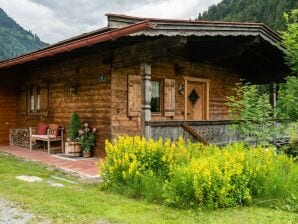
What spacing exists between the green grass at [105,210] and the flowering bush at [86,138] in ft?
12.2

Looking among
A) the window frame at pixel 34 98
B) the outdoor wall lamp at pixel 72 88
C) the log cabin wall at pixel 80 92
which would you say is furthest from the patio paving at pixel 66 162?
the window frame at pixel 34 98

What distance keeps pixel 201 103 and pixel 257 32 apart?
11.1 ft

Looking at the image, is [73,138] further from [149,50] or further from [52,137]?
[149,50]

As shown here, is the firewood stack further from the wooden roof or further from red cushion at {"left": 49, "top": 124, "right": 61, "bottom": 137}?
the wooden roof

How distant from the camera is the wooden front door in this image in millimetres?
11391

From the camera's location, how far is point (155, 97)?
1045 centimetres

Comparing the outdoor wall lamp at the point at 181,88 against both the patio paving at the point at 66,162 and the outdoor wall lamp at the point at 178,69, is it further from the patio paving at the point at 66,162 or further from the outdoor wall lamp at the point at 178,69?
the patio paving at the point at 66,162

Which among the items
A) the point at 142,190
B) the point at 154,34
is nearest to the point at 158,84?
the point at 154,34

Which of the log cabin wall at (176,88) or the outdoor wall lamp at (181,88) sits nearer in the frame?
the log cabin wall at (176,88)

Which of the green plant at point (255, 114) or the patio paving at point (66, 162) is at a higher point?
the green plant at point (255, 114)

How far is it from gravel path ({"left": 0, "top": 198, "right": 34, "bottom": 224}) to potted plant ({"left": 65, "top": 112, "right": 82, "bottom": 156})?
4.90 metres

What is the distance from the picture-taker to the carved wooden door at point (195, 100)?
1145 centimetres

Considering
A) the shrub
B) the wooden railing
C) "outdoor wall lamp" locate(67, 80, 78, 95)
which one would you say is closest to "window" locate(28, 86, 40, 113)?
"outdoor wall lamp" locate(67, 80, 78, 95)

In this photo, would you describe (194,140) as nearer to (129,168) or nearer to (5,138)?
(129,168)
